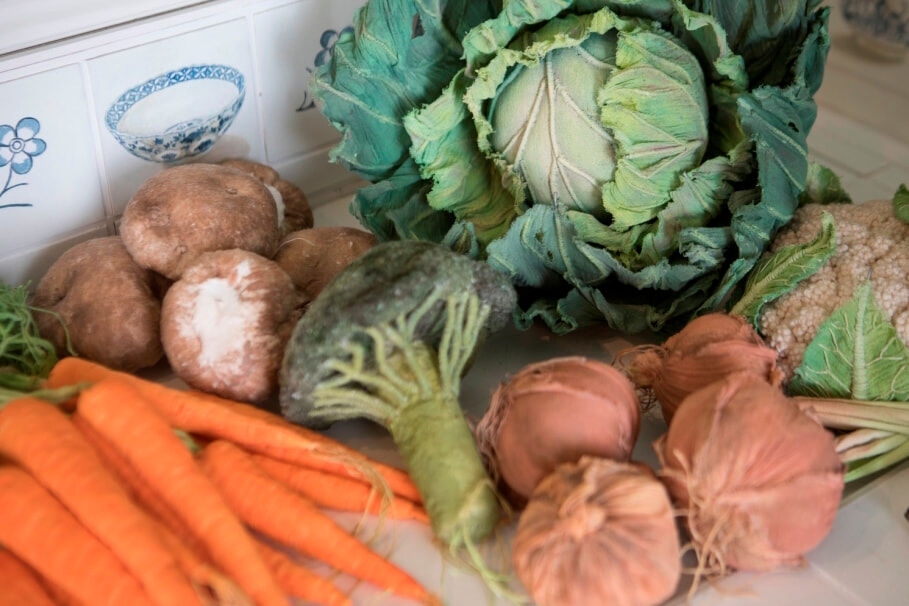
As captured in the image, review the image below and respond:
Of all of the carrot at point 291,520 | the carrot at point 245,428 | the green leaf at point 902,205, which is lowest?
the carrot at point 291,520

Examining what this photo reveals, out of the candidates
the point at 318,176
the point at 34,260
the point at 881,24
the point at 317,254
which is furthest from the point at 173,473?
the point at 881,24

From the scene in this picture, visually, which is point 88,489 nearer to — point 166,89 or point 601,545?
point 601,545

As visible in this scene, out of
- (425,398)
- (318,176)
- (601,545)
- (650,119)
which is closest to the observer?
(601,545)

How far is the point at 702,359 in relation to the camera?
3.59ft

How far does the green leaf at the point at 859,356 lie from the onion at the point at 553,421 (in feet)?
0.82

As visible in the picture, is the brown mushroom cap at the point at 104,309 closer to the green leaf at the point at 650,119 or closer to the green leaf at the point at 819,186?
the green leaf at the point at 650,119

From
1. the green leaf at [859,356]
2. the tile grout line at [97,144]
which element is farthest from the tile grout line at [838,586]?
the tile grout line at [97,144]

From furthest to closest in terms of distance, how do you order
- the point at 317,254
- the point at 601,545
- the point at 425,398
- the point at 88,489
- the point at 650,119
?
the point at 317,254 < the point at 650,119 < the point at 425,398 < the point at 88,489 < the point at 601,545

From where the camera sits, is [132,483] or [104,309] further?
[104,309]

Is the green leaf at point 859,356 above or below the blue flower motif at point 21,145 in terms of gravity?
below

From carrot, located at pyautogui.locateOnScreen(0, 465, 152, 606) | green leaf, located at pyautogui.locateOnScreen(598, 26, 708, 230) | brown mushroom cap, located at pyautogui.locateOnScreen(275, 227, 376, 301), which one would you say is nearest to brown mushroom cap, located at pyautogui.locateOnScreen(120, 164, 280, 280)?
brown mushroom cap, located at pyautogui.locateOnScreen(275, 227, 376, 301)

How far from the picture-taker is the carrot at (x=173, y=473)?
988 millimetres

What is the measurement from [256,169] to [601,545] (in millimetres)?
872

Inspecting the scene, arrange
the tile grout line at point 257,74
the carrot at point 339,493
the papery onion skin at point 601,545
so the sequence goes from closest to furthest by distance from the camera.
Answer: the papery onion skin at point 601,545 < the carrot at point 339,493 < the tile grout line at point 257,74
